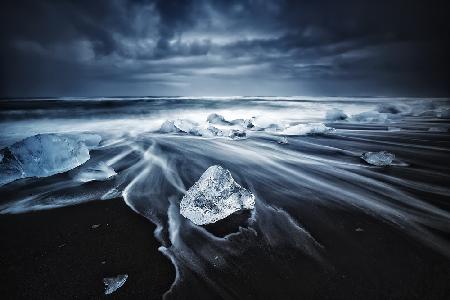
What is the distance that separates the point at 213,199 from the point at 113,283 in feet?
4.22

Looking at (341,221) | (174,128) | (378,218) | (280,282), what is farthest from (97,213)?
(174,128)

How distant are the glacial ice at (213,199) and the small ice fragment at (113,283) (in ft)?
3.22

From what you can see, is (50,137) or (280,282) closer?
(280,282)

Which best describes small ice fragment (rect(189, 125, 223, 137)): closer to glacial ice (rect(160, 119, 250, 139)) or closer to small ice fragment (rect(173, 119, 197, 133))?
glacial ice (rect(160, 119, 250, 139))

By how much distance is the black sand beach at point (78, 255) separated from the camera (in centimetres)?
202

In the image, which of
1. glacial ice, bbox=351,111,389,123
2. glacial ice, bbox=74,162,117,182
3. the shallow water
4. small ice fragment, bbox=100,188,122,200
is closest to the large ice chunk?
the shallow water

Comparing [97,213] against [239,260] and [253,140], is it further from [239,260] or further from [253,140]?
[253,140]

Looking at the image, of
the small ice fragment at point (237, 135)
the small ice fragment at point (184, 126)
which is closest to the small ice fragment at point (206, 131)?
the small ice fragment at point (184, 126)

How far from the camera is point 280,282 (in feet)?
6.76

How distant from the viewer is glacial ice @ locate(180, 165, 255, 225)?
299 cm

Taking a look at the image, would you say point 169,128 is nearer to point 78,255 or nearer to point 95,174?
point 95,174

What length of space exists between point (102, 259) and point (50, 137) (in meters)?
3.37

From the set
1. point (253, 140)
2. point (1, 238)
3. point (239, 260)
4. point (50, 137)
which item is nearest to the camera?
point (239, 260)

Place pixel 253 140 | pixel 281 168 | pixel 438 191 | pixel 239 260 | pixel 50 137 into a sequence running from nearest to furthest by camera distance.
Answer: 1. pixel 239 260
2. pixel 438 191
3. pixel 50 137
4. pixel 281 168
5. pixel 253 140
